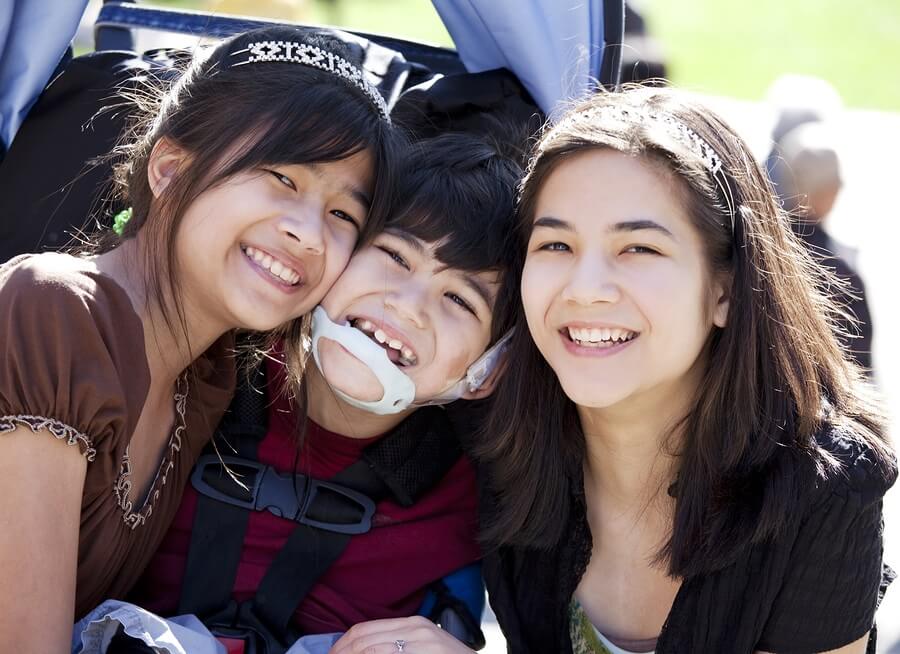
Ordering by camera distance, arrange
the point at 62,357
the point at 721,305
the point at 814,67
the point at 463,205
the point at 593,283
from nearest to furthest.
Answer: the point at 62,357 → the point at 593,283 → the point at 721,305 → the point at 463,205 → the point at 814,67

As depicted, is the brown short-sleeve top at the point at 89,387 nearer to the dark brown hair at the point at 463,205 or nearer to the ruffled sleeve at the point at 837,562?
the dark brown hair at the point at 463,205

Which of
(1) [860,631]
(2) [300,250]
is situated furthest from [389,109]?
(1) [860,631]

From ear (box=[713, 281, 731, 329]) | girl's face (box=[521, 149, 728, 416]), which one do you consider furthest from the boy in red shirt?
ear (box=[713, 281, 731, 329])

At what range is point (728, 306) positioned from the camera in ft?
7.46

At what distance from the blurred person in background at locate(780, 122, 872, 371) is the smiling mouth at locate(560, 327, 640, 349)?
7.02 feet

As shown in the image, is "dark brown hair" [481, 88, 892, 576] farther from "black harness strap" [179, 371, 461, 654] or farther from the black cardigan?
"black harness strap" [179, 371, 461, 654]

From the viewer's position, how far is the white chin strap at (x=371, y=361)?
240cm

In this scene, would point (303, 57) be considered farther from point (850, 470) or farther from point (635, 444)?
point (850, 470)

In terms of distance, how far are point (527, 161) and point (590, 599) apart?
1.01m

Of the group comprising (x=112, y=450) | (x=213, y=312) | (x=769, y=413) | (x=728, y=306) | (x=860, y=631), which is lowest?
(x=112, y=450)

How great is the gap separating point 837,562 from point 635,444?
1.59 ft

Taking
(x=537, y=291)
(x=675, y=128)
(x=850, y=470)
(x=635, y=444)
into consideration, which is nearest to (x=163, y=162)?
(x=537, y=291)

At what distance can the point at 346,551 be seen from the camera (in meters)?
2.51

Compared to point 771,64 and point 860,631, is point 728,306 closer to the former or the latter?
point 860,631
